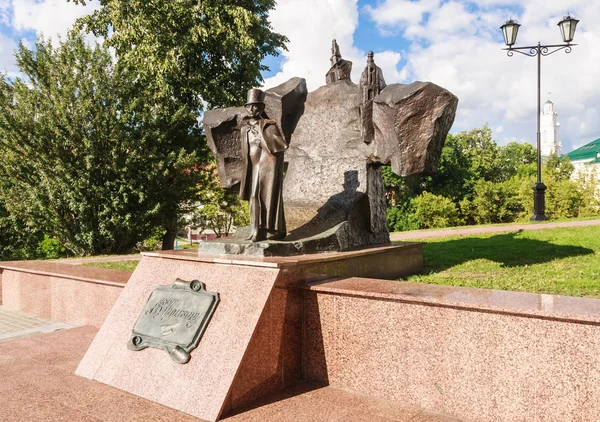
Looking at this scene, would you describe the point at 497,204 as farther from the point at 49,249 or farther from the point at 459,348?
the point at 459,348

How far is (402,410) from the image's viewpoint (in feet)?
12.0

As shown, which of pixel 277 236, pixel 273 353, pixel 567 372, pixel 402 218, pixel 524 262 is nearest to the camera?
pixel 567 372

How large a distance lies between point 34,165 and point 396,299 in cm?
1257

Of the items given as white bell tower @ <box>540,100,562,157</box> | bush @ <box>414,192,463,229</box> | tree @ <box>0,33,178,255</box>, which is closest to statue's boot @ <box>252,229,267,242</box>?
tree @ <box>0,33,178,255</box>

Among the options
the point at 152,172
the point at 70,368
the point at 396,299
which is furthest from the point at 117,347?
the point at 152,172

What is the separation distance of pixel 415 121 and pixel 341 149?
159cm

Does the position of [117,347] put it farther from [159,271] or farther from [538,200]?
[538,200]

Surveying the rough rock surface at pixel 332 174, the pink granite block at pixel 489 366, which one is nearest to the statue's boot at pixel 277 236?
the rough rock surface at pixel 332 174

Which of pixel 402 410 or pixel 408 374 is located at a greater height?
pixel 408 374

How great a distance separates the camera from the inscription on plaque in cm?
404

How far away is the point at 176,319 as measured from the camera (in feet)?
14.0

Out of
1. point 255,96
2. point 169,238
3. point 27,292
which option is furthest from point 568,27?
point 27,292

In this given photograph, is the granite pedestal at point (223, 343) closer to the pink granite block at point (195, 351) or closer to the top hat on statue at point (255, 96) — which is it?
the pink granite block at point (195, 351)

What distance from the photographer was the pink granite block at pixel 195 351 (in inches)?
147
